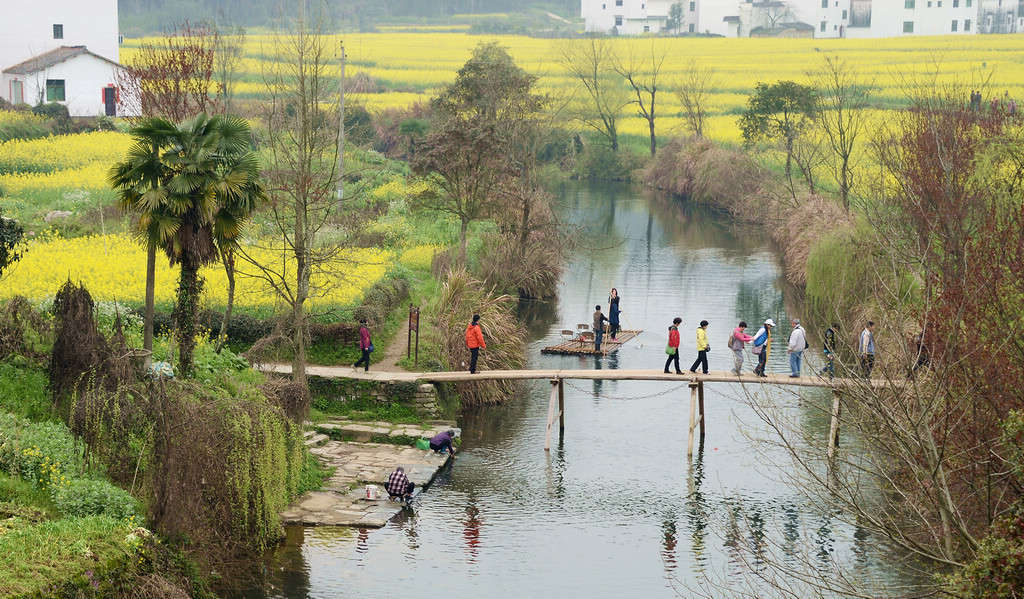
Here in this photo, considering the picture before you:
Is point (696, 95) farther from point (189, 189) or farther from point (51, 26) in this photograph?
A: point (189, 189)

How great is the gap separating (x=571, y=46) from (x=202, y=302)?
71.3 m

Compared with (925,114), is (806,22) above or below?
above

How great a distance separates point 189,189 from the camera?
23953 millimetres

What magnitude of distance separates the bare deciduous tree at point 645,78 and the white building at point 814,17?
19442 mm

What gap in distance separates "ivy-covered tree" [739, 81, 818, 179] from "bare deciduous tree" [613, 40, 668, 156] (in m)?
13.0

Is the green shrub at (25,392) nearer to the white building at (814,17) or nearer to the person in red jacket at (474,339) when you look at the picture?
the person in red jacket at (474,339)

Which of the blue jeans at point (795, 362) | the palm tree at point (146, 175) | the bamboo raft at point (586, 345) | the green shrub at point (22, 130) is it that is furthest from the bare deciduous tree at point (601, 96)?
the palm tree at point (146, 175)

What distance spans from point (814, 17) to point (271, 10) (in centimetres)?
6346

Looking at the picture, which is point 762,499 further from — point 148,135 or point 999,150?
point 148,135

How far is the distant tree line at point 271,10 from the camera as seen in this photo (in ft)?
449

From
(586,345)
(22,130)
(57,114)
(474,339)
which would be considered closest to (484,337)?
(474,339)

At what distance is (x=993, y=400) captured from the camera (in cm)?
1825

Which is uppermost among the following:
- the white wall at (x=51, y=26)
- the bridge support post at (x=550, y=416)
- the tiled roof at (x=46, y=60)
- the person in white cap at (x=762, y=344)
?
the white wall at (x=51, y=26)


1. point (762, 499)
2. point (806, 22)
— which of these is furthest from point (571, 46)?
point (762, 499)
